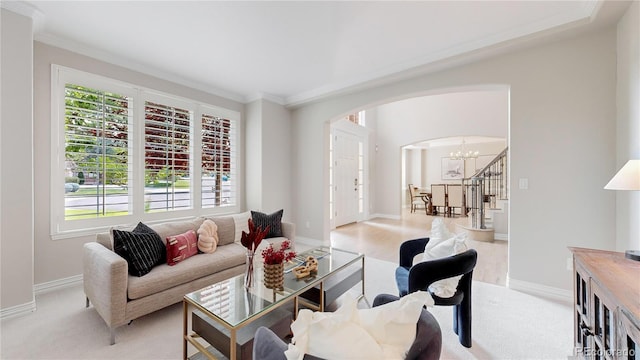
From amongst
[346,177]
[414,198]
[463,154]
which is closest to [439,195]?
[414,198]

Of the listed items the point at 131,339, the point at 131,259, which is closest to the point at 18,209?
the point at 131,259

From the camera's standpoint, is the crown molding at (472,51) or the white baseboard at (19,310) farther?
the crown molding at (472,51)

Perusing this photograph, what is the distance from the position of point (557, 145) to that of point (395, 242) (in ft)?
9.43

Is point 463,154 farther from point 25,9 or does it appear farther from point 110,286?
point 25,9

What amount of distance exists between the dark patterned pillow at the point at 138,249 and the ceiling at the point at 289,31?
209 cm

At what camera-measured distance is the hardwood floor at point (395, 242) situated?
3.35 metres

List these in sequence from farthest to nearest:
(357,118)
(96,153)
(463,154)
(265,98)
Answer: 1. (463,154)
2. (357,118)
3. (265,98)
4. (96,153)

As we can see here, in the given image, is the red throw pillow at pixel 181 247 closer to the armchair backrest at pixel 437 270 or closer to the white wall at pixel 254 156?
the white wall at pixel 254 156

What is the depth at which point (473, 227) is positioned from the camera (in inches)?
206

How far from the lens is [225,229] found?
3100 mm

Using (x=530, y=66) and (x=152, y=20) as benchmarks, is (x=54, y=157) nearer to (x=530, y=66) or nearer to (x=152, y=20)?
(x=152, y=20)

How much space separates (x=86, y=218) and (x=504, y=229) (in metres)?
6.97

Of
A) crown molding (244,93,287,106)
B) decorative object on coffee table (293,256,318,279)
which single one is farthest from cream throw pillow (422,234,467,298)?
crown molding (244,93,287,106)

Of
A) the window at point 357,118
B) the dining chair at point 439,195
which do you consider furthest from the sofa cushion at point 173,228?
the dining chair at point 439,195
